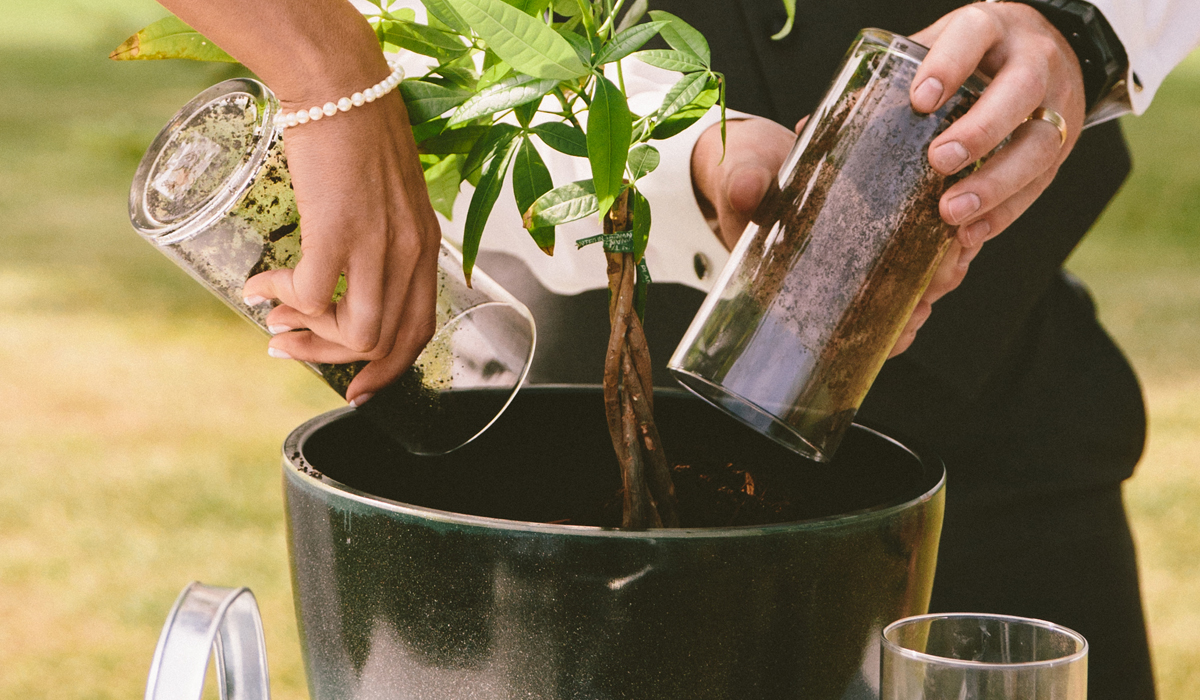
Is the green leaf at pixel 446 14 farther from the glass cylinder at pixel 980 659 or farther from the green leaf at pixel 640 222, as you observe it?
the glass cylinder at pixel 980 659

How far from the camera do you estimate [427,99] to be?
1.67 ft

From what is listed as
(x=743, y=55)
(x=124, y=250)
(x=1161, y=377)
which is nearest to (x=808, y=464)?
(x=743, y=55)

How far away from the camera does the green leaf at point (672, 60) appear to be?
461 mm

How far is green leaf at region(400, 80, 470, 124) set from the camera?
0.51m

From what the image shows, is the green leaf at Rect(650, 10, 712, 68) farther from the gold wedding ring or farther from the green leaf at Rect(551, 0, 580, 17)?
the gold wedding ring

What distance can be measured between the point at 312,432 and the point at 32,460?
2.60 m

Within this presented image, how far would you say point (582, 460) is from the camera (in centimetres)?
69

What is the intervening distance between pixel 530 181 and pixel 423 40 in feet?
0.29

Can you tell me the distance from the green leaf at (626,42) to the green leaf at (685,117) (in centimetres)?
5

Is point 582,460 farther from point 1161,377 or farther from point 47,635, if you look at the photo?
point 1161,377

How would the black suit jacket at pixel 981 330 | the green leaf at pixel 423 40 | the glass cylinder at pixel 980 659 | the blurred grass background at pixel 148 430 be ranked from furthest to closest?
the blurred grass background at pixel 148 430 < the black suit jacket at pixel 981 330 < the green leaf at pixel 423 40 < the glass cylinder at pixel 980 659

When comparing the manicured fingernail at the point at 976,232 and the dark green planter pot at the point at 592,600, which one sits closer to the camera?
the dark green planter pot at the point at 592,600

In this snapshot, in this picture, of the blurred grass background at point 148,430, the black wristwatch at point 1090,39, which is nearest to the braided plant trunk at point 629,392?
the black wristwatch at point 1090,39

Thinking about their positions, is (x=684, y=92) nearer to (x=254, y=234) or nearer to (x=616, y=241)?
(x=616, y=241)
